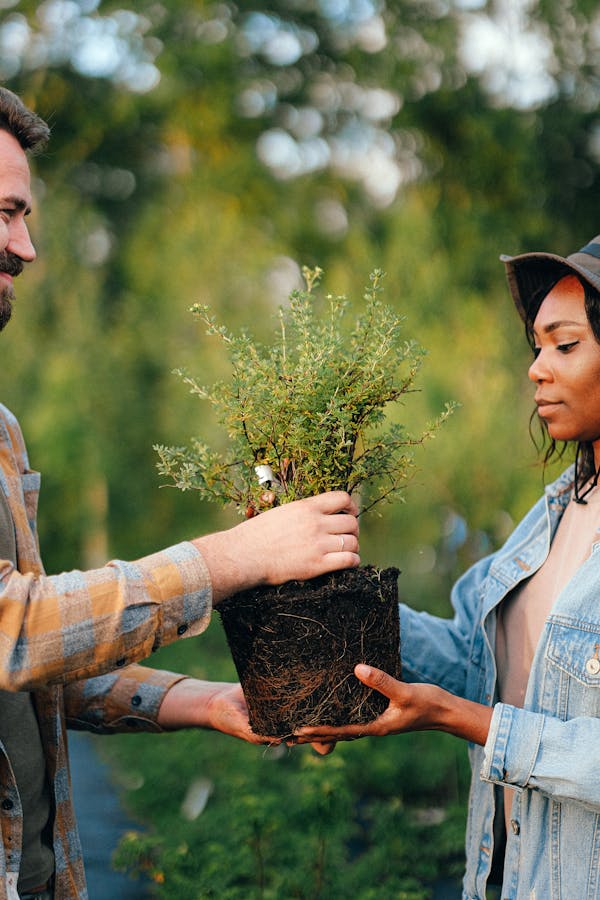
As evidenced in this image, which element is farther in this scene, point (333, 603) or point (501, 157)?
point (501, 157)

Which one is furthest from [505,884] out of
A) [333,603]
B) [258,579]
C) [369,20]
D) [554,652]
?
[369,20]


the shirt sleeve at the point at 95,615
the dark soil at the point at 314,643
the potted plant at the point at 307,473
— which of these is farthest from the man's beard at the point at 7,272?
the dark soil at the point at 314,643

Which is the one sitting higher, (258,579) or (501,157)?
(501,157)

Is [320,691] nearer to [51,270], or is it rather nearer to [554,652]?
[554,652]

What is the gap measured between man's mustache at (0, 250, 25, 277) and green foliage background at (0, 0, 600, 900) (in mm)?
1907

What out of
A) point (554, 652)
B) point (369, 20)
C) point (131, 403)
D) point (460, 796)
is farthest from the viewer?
point (131, 403)

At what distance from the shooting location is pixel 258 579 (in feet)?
5.38

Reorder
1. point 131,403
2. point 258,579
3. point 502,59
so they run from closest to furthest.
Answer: point 258,579, point 502,59, point 131,403

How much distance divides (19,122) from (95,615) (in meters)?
1.07

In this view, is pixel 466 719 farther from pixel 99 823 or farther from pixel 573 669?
pixel 99 823

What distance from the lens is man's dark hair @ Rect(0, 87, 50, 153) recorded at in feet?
6.19

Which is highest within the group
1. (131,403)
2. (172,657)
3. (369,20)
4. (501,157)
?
(369,20)

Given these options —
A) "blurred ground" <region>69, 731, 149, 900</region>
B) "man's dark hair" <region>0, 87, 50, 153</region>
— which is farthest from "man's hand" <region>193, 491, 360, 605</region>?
"blurred ground" <region>69, 731, 149, 900</region>

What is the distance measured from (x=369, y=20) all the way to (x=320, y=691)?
Result: 6.34 meters
